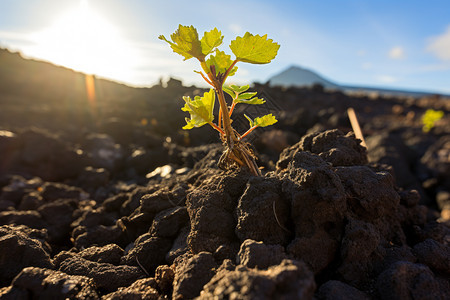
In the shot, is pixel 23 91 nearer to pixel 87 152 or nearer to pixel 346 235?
pixel 87 152

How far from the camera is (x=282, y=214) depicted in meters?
1.65

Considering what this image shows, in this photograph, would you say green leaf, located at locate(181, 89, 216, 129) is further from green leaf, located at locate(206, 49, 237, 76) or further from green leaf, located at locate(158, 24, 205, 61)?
green leaf, located at locate(158, 24, 205, 61)

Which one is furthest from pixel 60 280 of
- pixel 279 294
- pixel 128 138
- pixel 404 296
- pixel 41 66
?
pixel 41 66

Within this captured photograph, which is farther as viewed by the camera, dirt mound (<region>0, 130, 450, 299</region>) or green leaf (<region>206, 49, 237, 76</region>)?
green leaf (<region>206, 49, 237, 76</region>)

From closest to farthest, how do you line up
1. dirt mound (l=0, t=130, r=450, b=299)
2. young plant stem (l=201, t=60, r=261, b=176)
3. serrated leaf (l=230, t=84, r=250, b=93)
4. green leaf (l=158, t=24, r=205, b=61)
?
1. dirt mound (l=0, t=130, r=450, b=299)
2. green leaf (l=158, t=24, r=205, b=61)
3. young plant stem (l=201, t=60, r=261, b=176)
4. serrated leaf (l=230, t=84, r=250, b=93)

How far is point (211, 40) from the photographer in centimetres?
154

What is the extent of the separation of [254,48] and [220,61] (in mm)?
221

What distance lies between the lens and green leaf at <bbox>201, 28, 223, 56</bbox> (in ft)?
5.05

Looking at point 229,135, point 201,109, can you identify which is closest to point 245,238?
point 229,135

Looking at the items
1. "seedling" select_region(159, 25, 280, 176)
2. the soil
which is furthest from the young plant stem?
the soil

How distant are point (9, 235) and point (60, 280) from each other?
74cm

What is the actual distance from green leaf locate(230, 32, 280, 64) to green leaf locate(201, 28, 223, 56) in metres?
0.09

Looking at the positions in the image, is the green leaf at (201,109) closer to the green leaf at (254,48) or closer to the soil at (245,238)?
the green leaf at (254,48)

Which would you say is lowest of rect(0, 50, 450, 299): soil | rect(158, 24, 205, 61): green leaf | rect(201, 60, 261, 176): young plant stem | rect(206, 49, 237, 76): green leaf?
rect(0, 50, 450, 299): soil
